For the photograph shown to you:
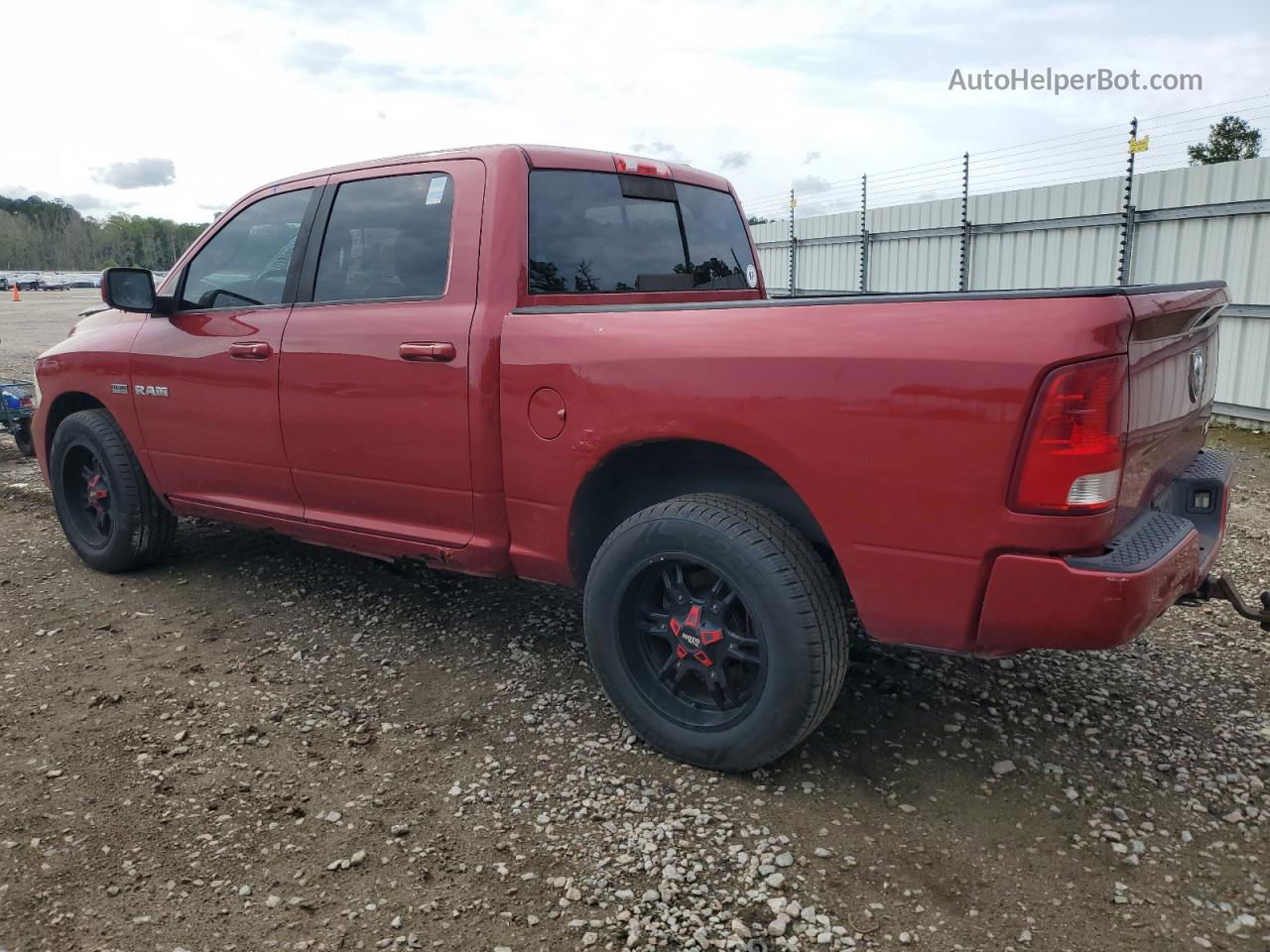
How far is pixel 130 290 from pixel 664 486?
2720 millimetres

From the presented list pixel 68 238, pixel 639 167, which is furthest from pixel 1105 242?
pixel 68 238

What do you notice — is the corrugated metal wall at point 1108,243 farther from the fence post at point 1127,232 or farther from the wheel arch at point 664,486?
the wheel arch at point 664,486

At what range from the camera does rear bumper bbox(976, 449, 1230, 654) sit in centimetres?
225

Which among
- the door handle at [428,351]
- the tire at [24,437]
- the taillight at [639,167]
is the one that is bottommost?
the tire at [24,437]

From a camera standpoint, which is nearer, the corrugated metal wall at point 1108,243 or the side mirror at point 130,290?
the side mirror at point 130,290

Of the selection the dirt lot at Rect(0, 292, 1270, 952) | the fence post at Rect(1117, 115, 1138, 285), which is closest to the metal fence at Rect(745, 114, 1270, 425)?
the fence post at Rect(1117, 115, 1138, 285)

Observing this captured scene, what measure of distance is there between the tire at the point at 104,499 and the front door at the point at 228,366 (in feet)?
0.84

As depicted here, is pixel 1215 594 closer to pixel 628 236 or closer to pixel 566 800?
pixel 566 800

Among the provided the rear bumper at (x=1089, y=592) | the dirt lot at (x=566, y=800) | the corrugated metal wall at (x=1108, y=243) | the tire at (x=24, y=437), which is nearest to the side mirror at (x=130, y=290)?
the dirt lot at (x=566, y=800)

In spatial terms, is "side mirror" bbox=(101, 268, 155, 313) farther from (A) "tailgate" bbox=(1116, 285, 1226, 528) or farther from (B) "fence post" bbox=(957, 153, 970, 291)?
(B) "fence post" bbox=(957, 153, 970, 291)

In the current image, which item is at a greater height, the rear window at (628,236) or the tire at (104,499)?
the rear window at (628,236)

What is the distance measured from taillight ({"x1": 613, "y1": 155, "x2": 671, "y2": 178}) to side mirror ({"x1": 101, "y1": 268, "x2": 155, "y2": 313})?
2156mm

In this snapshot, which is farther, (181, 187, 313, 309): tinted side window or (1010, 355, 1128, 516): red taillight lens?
(181, 187, 313, 309): tinted side window

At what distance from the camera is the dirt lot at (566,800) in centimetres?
230
